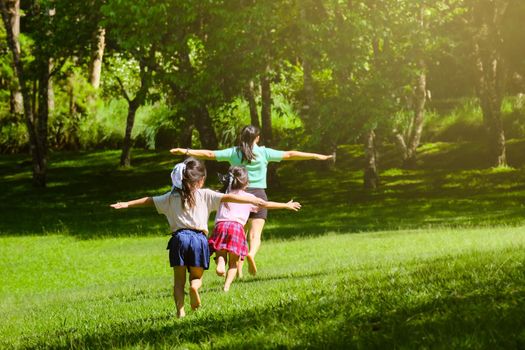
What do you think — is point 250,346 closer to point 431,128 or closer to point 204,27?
point 204,27

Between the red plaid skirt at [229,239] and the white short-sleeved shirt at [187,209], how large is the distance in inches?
85.7

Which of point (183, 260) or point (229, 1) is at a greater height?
point (229, 1)

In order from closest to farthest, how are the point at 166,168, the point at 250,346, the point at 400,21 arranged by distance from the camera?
the point at 250,346 → the point at 400,21 → the point at 166,168

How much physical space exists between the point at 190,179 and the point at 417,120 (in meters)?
27.0

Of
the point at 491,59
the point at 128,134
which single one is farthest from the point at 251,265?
the point at 128,134

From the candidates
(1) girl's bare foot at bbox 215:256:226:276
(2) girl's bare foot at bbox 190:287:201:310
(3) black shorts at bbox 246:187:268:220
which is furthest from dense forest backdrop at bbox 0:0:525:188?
(2) girl's bare foot at bbox 190:287:201:310

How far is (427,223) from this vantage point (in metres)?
Answer: 25.6

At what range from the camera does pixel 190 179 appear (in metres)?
9.95

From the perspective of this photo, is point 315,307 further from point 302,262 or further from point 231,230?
point 302,262

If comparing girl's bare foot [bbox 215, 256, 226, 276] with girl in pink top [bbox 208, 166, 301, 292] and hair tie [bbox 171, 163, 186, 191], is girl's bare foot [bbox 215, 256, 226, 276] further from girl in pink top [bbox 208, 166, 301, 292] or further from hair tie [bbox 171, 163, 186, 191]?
hair tie [bbox 171, 163, 186, 191]

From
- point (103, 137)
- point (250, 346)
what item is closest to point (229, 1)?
point (103, 137)

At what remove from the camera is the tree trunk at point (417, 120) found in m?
35.6

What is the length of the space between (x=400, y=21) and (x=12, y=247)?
13392 mm

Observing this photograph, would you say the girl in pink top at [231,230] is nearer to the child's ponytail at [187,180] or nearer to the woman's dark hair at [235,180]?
the woman's dark hair at [235,180]
